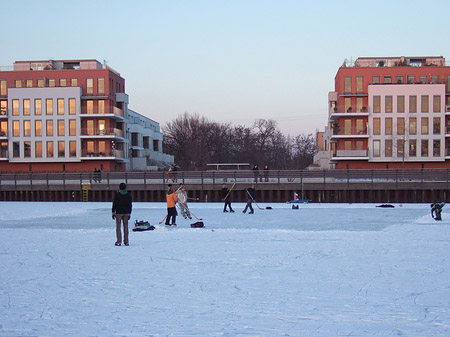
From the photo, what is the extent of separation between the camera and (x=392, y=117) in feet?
182

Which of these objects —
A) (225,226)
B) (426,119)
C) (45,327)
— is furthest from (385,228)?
(426,119)

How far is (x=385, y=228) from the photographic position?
18.1 meters

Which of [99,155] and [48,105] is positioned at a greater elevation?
[48,105]

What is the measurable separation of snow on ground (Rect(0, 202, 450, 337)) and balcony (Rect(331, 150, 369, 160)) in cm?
3948

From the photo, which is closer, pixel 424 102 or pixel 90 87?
pixel 424 102

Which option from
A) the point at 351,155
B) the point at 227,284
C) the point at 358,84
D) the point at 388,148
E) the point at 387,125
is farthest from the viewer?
the point at 358,84

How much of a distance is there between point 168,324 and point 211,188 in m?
33.7

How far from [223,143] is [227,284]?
89.7 metres

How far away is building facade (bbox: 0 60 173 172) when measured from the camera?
188ft

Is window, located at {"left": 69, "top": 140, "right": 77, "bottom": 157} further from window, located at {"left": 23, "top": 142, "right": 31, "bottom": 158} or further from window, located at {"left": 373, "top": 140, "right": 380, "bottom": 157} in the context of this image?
window, located at {"left": 373, "top": 140, "right": 380, "bottom": 157}

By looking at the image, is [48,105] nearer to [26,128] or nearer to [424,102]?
[26,128]

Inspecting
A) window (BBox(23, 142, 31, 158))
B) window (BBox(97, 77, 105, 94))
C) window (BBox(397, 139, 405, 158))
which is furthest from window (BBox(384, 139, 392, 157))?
window (BBox(23, 142, 31, 158))

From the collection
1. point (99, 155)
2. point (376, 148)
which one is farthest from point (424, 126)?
point (99, 155)

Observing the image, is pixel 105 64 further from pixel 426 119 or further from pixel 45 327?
→ pixel 45 327
